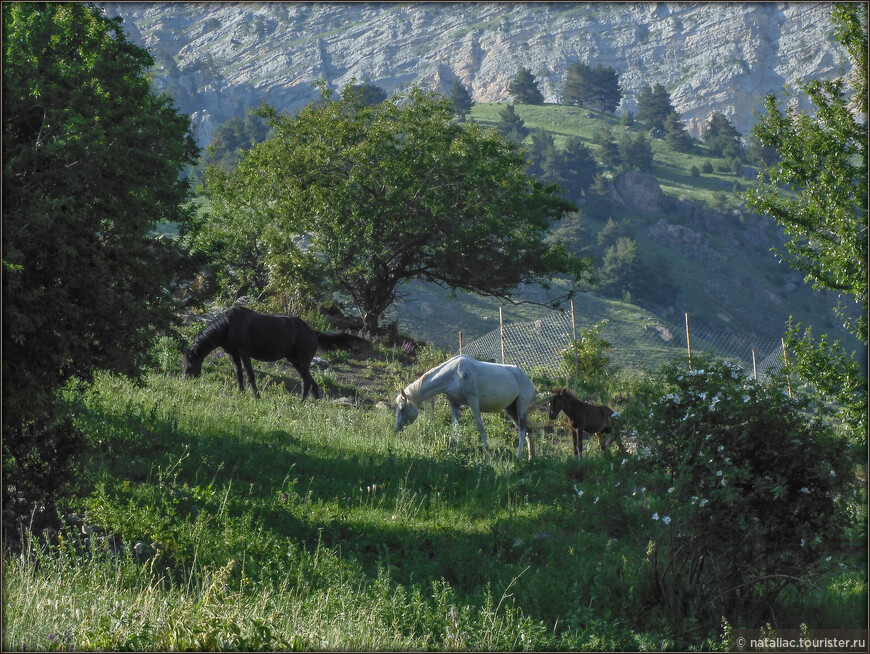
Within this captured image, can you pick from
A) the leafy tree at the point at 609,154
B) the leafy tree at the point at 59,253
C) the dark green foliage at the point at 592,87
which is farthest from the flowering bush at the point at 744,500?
the dark green foliage at the point at 592,87

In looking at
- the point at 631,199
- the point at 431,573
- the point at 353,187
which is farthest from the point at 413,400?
the point at 631,199

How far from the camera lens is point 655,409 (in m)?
9.36

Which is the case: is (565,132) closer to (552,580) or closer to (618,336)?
(618,336)

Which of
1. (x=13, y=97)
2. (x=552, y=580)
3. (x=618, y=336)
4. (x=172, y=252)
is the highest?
(x=13, y=97)

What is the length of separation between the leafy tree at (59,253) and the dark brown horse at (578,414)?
24.2ft

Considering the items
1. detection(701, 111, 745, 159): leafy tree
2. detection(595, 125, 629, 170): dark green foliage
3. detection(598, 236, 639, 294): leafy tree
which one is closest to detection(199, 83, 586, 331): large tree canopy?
detection(598, 236, 639, 294): leafy tree

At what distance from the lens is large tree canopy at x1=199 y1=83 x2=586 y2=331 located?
28156 mm

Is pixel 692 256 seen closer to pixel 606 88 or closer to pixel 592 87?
pixel 606 88

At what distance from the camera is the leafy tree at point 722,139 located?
144000 mm

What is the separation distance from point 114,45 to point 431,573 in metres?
12.9

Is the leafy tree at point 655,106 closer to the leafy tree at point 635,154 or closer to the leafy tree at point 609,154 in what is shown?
the leafy tree at point 609,154

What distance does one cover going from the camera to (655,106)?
15562 cm

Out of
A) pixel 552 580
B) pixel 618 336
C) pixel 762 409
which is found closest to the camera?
pixel 762 409

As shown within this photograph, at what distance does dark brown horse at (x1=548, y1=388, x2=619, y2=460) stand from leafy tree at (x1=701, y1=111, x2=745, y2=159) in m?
136
